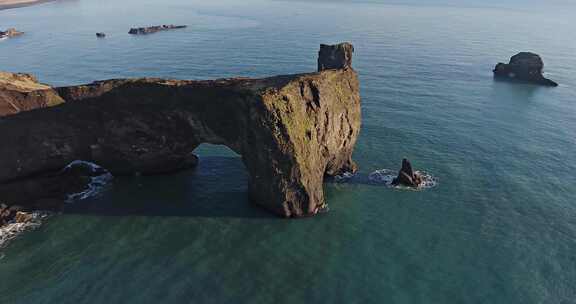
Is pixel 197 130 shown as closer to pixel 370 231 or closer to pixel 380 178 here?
pixel 370 231

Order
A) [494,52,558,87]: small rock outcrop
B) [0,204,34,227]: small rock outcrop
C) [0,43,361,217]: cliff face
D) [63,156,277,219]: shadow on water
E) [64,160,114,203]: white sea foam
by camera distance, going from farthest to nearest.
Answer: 1. [494,52,558,87]: small rock outcrop
2. [64,160,114,203]: white sea foam
3. [63,156,277,219]: shadow on water
4. [0,204,34,227]: small rock outcrop
5. [0,43,361,217]: cliff face

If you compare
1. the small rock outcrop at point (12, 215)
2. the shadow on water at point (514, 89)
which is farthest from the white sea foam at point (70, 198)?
the shadow on water at point (514, 89)

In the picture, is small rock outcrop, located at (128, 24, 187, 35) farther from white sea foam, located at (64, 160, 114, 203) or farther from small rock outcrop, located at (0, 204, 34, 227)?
small rock outcrop, located at (0, 204, 34, 227)

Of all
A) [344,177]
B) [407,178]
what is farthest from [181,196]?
[407,178]

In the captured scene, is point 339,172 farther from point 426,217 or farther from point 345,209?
point 426,217

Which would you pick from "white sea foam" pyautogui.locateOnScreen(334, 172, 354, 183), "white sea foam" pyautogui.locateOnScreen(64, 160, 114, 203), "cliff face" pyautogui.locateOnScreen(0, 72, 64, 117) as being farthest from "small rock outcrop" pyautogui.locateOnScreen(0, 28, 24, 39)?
"white sea foam" pyautogui.locateOnScreen(334, 172, 354, 183)

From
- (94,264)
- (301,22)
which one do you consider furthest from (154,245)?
(301,22)
